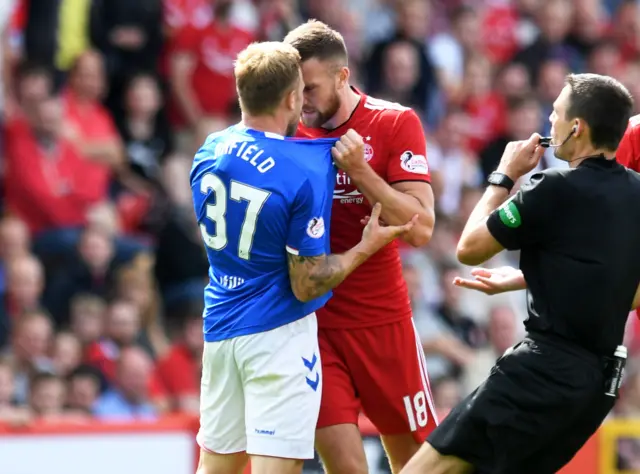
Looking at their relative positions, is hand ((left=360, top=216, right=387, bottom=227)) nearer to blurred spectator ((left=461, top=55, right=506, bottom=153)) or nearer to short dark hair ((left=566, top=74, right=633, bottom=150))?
short dark hair ((left=566, top=74, right=633, bottom=150))

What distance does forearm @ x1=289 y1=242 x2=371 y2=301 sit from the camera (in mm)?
5289

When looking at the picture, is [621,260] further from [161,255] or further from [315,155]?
[161,255]

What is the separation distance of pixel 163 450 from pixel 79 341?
1.61m

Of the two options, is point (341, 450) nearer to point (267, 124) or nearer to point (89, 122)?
point (267, 124)

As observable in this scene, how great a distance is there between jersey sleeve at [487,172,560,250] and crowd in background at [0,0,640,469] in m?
3.91

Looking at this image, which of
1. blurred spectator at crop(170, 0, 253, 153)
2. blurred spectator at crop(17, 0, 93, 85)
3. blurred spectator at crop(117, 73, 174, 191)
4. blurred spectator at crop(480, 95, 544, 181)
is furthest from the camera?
blurred spectator at crop(480, 95, 544, 181)

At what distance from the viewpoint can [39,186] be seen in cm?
964

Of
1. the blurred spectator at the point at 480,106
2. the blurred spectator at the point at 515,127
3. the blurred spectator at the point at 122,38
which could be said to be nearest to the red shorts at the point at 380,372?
the blurred spectator at the point at 122,38

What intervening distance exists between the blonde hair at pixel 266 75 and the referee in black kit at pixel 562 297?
37.4 inches

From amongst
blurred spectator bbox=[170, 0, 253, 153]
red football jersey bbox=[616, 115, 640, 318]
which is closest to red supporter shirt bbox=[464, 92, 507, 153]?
blurred spectator bbox=[170, 0, 253, 153]

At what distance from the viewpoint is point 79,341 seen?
364 inches

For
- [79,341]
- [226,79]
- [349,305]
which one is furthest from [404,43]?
[349,305]

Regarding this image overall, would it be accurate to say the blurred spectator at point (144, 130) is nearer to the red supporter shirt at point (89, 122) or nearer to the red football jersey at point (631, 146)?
the red supporter shirt at point (89, 122)

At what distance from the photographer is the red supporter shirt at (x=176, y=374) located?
967 cm
